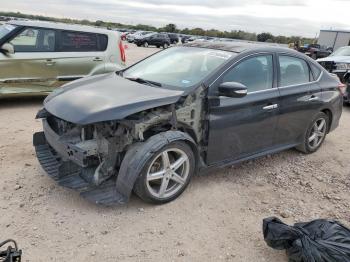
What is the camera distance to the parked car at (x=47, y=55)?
690cm

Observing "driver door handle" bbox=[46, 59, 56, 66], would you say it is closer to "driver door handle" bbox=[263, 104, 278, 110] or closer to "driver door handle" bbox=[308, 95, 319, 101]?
"driver door handle" bbox=[263, 104, 278, 110]

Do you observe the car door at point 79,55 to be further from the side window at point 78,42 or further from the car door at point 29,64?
the car door at point 29,64

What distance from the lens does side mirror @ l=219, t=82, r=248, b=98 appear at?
12.6ft

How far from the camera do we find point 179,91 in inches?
153

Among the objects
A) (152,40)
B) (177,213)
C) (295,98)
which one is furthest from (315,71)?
(152,40)

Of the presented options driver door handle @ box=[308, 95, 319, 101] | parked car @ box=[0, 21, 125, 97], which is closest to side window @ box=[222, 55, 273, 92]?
driver door handle @ box=[308, 95, 319, 101]

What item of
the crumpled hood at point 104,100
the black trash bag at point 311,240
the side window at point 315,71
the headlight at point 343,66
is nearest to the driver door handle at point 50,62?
the crumpled hood at point 104,100

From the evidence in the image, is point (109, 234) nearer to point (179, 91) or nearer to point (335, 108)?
point (179, 91)

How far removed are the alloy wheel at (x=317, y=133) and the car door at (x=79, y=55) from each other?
4.37 meters

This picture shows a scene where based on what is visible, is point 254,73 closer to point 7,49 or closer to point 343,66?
point 7,49

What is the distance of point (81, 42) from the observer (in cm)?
759

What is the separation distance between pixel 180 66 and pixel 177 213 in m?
1.79

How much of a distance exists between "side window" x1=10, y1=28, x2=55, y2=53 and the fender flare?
458 cm

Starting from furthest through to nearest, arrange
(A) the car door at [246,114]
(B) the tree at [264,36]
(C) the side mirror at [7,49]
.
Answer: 1. (B) the tree at [264,36]
2. (C) the side mirror at [7,49]
3. (A) the car door at [246,114]
